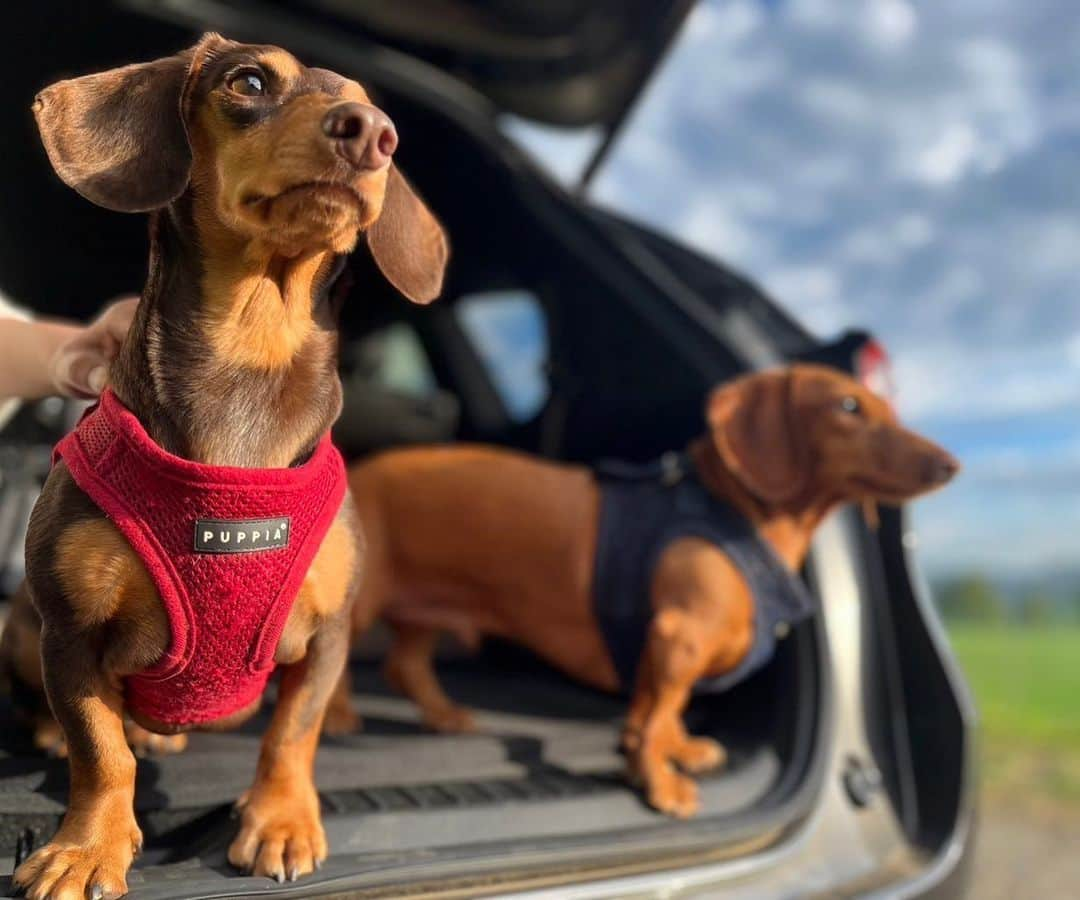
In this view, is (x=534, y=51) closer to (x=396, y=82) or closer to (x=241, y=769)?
(x=396, y=82)

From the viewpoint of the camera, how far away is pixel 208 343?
129cm

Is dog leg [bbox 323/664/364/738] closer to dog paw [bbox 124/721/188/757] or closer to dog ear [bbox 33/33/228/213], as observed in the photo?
dog paw [bbox 124/721/188/757]

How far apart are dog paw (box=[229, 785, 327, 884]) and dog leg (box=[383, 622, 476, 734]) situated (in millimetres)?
939

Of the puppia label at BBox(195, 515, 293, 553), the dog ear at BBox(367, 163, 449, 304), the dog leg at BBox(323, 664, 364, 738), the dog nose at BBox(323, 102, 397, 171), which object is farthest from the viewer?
the dog leg at BBox(323, 664, 364, 738)

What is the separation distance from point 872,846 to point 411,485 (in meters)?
1.39

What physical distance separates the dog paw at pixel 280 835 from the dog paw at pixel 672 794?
79 centimetres

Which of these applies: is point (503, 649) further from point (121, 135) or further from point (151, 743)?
point (121, 135)

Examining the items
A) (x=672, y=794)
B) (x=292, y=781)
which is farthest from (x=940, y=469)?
(x=292, y=781)

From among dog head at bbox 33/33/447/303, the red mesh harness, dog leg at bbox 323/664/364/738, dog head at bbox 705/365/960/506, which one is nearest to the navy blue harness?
dog head at bbox 705/365/960/506

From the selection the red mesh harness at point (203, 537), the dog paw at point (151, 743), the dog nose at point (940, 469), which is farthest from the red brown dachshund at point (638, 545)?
the red mesh harness at point (203, 537)

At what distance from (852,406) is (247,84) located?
5.16ft

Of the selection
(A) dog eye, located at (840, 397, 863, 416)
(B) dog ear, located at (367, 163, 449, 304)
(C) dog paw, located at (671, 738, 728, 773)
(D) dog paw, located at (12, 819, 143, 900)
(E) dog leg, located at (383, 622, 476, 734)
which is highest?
(B) dog ear, located at (367, 163, 449, 304)

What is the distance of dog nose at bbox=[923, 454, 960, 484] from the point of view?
217 centimetres

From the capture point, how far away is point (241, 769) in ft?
5.56
